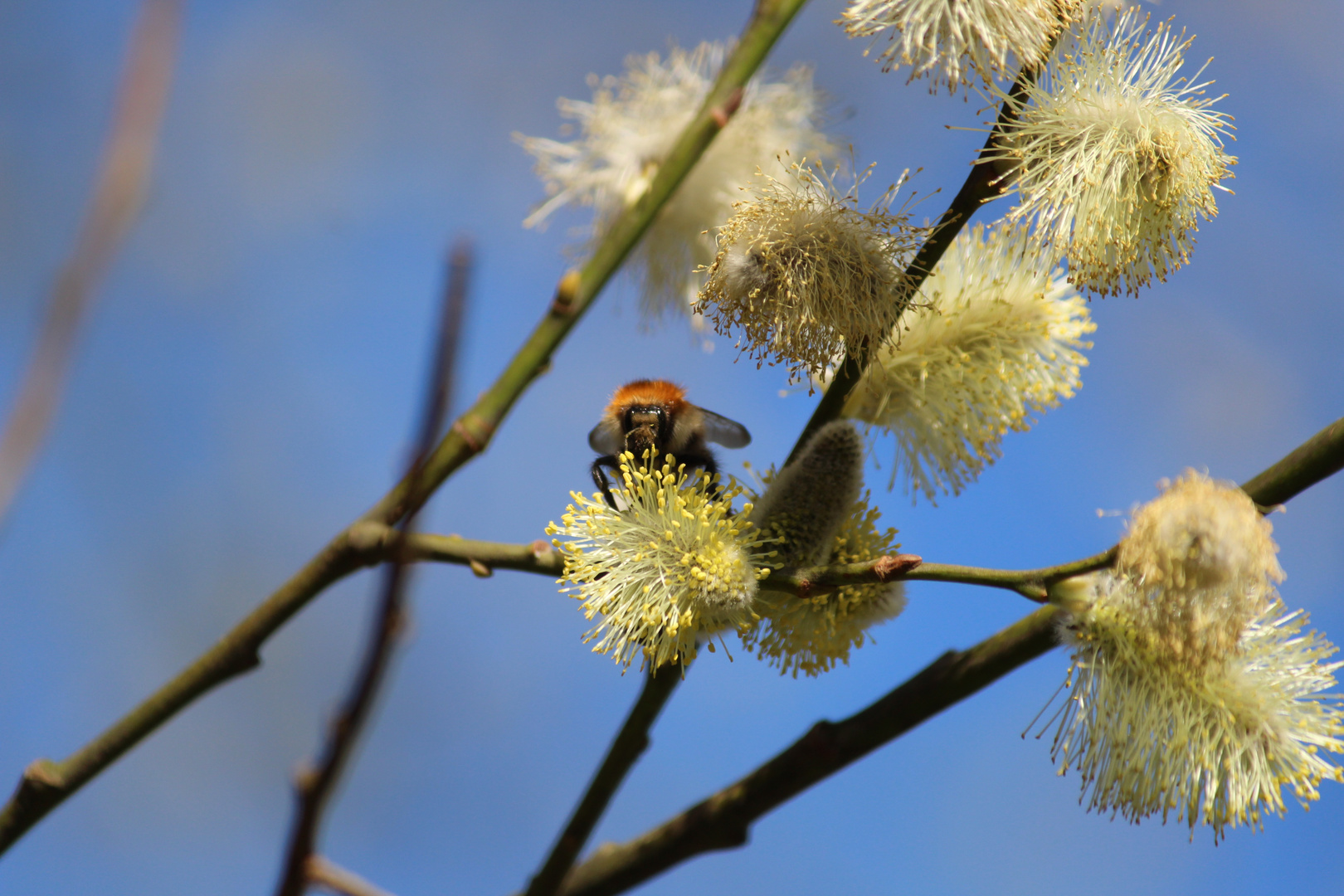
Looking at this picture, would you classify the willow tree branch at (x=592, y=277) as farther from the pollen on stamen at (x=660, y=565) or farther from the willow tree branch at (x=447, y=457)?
the pollen on stamen at (x=660, y=565)

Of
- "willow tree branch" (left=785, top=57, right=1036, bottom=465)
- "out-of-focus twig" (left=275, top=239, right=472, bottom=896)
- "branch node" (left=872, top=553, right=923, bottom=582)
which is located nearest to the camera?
"out-of-focus twig" (left=275, top=239, right=472, bottom=896)

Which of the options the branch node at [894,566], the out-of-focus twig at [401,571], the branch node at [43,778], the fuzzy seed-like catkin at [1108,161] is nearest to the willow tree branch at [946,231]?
the fuzzy seed-like catkin at [1108,161]

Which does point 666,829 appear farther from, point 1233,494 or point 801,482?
point 1233,494

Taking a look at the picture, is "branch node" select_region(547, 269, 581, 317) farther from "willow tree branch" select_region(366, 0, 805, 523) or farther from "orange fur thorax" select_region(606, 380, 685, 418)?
"orange fur thorax" select_region(606, 380, 685, 418)

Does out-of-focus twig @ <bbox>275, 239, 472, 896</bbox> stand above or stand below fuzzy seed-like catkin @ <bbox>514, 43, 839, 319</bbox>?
below

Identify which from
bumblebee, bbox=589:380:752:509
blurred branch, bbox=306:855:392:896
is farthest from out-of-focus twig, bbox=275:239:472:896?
bumblebee, bbox=589:380:752:509

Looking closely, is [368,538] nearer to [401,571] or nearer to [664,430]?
[664,430]
